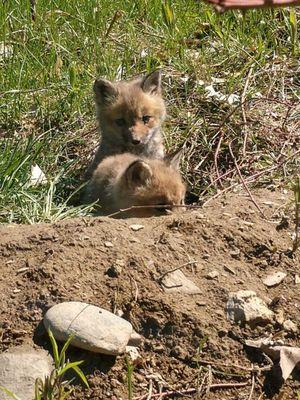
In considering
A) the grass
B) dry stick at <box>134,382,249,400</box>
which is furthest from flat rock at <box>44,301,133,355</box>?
the grass

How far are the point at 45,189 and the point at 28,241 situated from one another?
1950mm

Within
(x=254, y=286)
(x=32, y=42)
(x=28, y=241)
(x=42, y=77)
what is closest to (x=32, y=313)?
(x=28, y=241)

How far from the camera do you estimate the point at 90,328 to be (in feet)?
10.8

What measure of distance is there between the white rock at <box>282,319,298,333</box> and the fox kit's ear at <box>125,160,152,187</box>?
2.68 m

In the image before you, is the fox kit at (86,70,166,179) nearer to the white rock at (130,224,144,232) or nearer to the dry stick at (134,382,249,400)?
the white rock at (130,224,144,232)

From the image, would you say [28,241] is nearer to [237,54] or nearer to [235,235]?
[235,235]

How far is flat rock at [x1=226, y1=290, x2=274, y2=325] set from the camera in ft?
12.1

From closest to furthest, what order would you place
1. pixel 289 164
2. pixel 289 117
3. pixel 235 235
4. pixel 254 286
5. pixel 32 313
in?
pixel 32 313
pixel 254 286
pixel 235 235
pixel 289 164
pixel 289 117

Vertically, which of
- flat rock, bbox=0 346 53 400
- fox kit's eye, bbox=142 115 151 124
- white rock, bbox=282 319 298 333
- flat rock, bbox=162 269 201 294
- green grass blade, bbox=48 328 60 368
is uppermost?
green grass blade, bbox=48 328 60 368

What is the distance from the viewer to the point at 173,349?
139 inches

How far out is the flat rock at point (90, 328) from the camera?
10.8 ft

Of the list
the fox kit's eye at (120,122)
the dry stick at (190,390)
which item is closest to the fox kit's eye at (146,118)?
the fox kit's eye at (120,122)

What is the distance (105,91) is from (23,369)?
14.6 ft

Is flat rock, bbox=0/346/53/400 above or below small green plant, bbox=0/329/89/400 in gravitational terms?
below
